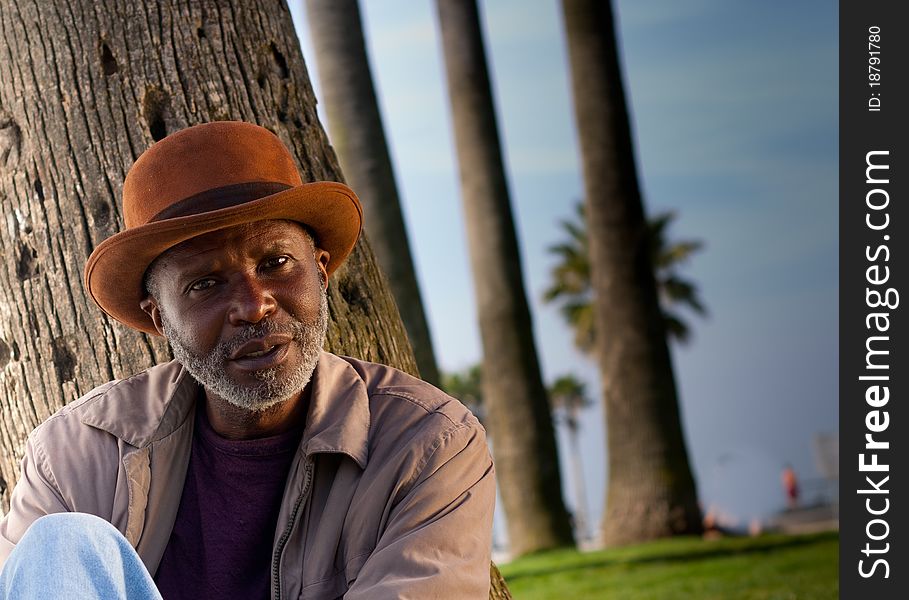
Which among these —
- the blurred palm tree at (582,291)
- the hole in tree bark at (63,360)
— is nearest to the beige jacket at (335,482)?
the hole in tree bark at (63,360)

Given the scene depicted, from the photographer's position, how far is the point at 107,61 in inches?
159

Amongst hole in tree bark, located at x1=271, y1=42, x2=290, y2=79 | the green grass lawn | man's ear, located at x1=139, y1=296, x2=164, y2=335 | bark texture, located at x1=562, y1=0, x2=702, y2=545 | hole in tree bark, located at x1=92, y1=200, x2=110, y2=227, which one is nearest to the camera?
man's ear, located at x1=139, y1=296, x2=164, y2=335

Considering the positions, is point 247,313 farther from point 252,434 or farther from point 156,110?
point 156,110

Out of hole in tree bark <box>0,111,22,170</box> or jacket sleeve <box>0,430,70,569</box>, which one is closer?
jacket sleeve <box>0,430,70,569</box>

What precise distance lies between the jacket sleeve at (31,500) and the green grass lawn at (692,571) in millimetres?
6704

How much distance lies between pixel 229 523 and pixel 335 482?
0.34 metres

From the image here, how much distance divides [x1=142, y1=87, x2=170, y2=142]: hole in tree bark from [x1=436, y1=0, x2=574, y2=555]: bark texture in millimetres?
10995

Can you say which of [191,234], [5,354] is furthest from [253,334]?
[5,354]

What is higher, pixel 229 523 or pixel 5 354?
pixel 5 354

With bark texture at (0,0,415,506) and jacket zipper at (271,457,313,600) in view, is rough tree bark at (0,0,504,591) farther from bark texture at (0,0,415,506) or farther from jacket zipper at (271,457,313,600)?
jacket zipper at (271,457,313,600)

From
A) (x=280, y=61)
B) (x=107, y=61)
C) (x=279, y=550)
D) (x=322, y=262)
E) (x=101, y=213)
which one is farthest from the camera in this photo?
(x=280, y=61)

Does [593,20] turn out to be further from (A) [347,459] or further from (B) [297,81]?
(A) [347,459]

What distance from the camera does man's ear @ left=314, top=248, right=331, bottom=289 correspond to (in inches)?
136

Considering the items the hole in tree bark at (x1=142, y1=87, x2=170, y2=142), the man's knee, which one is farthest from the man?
the hole in tree bark at (x1=142, y1=87, x2=170, y2=142)
